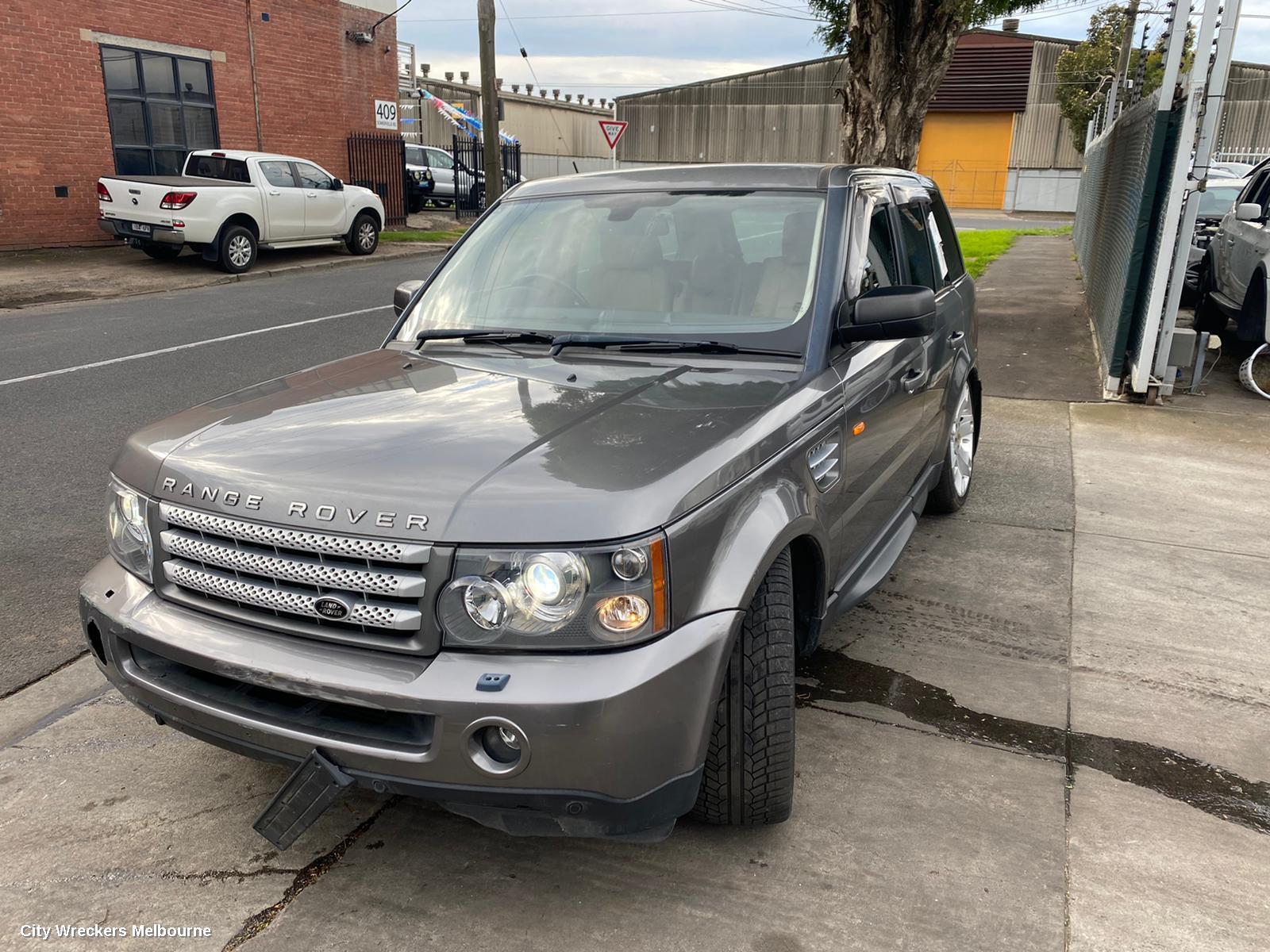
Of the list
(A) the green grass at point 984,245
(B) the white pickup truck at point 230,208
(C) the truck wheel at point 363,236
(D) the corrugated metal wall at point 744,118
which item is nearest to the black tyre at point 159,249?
(B) the white pickup truck at point 230,208

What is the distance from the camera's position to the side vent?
2.88m

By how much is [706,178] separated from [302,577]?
2299mm

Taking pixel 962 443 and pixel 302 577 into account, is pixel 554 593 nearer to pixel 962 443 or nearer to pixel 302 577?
pixel 302 577

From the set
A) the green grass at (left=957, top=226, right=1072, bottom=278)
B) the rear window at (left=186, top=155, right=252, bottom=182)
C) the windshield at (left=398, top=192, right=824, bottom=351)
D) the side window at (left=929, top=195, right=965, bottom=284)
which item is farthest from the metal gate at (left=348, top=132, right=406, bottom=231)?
the windshield at (left=398, top=192, right=824, bottom=351)

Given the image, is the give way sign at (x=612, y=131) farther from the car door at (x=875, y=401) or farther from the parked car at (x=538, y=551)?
the parked car at (x=538, y=551)

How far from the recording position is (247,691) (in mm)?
2418

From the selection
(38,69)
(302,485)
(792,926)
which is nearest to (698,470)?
(302,485)

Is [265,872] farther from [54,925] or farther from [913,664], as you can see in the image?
[913,664]

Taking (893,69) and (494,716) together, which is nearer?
(494,716)

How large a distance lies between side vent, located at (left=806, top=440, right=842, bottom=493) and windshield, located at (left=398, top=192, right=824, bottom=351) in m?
0.36

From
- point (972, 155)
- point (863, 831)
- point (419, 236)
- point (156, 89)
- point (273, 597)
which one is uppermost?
point (156, 89)

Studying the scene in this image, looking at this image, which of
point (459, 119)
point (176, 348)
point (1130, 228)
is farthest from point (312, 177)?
point (459, 119)

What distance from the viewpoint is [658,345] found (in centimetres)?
322

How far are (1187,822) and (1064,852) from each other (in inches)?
18.1
